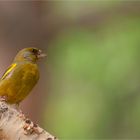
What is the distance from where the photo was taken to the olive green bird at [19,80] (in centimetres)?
409

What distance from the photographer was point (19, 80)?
418 cm

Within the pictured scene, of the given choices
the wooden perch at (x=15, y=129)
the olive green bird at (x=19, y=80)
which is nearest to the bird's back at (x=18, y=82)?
the olive green bird at (x=19, y=80)

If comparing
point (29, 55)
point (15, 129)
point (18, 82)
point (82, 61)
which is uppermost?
point (82, 61)

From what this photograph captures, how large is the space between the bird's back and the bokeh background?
8.13 ft

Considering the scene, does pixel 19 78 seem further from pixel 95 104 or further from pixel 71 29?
pixel 95 104

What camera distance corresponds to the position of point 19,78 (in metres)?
4.19

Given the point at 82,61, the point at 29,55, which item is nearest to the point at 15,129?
the point at 29,55

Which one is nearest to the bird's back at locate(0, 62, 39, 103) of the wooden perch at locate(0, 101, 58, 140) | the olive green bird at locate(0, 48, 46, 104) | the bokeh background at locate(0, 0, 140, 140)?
the olive green bird at locate(0, 48, 46, 104)

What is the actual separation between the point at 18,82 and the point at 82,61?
4.54 meters

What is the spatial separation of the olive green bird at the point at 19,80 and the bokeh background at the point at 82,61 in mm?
2386

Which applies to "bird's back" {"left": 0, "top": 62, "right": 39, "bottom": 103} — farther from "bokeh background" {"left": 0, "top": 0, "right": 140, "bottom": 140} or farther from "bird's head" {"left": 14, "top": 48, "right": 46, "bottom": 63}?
"bokeh background" {"left": 0, "top": 0, "right": 140, "bottom": 140}

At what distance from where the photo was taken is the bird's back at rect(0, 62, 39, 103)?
4086mm

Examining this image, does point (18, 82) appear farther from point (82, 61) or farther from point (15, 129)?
point (82, 61)

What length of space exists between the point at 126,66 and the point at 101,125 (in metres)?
0.90
